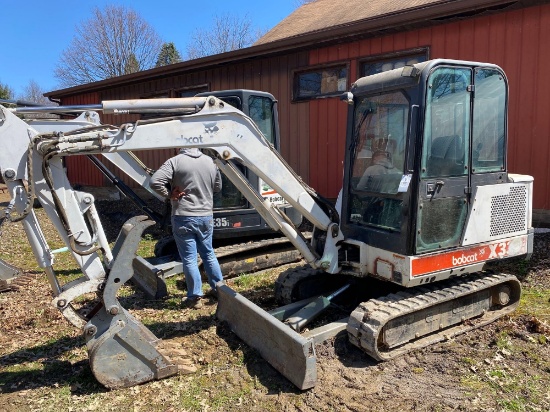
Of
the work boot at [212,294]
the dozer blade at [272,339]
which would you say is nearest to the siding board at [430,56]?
the work boot at [212,294]

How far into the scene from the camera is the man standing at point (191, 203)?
5.44 metres

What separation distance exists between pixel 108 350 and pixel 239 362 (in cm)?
111

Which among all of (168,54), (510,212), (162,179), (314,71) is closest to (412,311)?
(510,212)

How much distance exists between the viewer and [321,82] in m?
10.2

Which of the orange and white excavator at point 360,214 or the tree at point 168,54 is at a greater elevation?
the tree at point 168,54

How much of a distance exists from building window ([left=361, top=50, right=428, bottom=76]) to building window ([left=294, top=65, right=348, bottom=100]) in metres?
0.46

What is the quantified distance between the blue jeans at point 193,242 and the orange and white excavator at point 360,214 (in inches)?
30.2

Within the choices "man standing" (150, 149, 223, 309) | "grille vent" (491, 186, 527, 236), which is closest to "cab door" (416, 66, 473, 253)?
"grille vent" (491, 186, 527, 236)

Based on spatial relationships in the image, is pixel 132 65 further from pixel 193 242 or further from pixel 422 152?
pixel 422 152

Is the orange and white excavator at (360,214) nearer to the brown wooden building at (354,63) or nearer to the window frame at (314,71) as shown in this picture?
the brown wooden building at (354,63)

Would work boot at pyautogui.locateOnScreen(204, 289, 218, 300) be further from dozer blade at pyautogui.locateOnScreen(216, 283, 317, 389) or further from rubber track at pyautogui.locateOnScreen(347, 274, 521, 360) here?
rubber track at pyautogui.locateOnScreen(347, 274, 521, 360)

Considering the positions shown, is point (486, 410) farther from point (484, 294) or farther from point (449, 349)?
point (484, 294)

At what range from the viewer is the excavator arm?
338 centimetres

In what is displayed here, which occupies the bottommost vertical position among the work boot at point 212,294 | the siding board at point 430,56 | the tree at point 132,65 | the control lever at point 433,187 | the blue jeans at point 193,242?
the work boot at point 212,294
